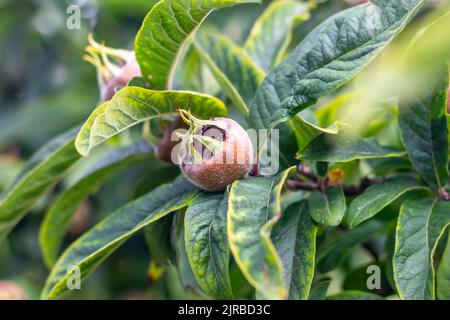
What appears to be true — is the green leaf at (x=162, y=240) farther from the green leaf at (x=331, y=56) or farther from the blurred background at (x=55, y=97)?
the blurred background at (x=55, y=97)

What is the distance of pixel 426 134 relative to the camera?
1.32 meters

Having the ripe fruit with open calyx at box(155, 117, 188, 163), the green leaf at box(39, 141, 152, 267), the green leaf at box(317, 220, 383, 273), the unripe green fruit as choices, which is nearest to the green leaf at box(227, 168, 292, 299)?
the unripe green fruit

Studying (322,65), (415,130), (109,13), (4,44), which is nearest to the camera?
(322,65)

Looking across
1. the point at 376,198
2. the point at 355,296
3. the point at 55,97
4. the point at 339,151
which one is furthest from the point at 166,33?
the point at 55,97

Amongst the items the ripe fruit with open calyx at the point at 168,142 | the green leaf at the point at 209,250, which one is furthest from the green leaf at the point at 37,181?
the green leaf at the point at 209,250

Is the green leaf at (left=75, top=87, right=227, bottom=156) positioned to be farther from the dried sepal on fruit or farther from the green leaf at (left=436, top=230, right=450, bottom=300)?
the green leaf at (left=436, top=230, right=450, bottom=300)

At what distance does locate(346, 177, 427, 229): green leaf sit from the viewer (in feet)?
4.02

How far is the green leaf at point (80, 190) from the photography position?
1614 millimetres

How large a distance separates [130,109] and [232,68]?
0.44 meters

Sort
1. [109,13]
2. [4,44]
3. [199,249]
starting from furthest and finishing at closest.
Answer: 1. [4,44]
2. [109,13]
3. [199,249]

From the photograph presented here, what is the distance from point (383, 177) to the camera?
4.85ft

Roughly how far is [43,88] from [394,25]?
2.28 m
